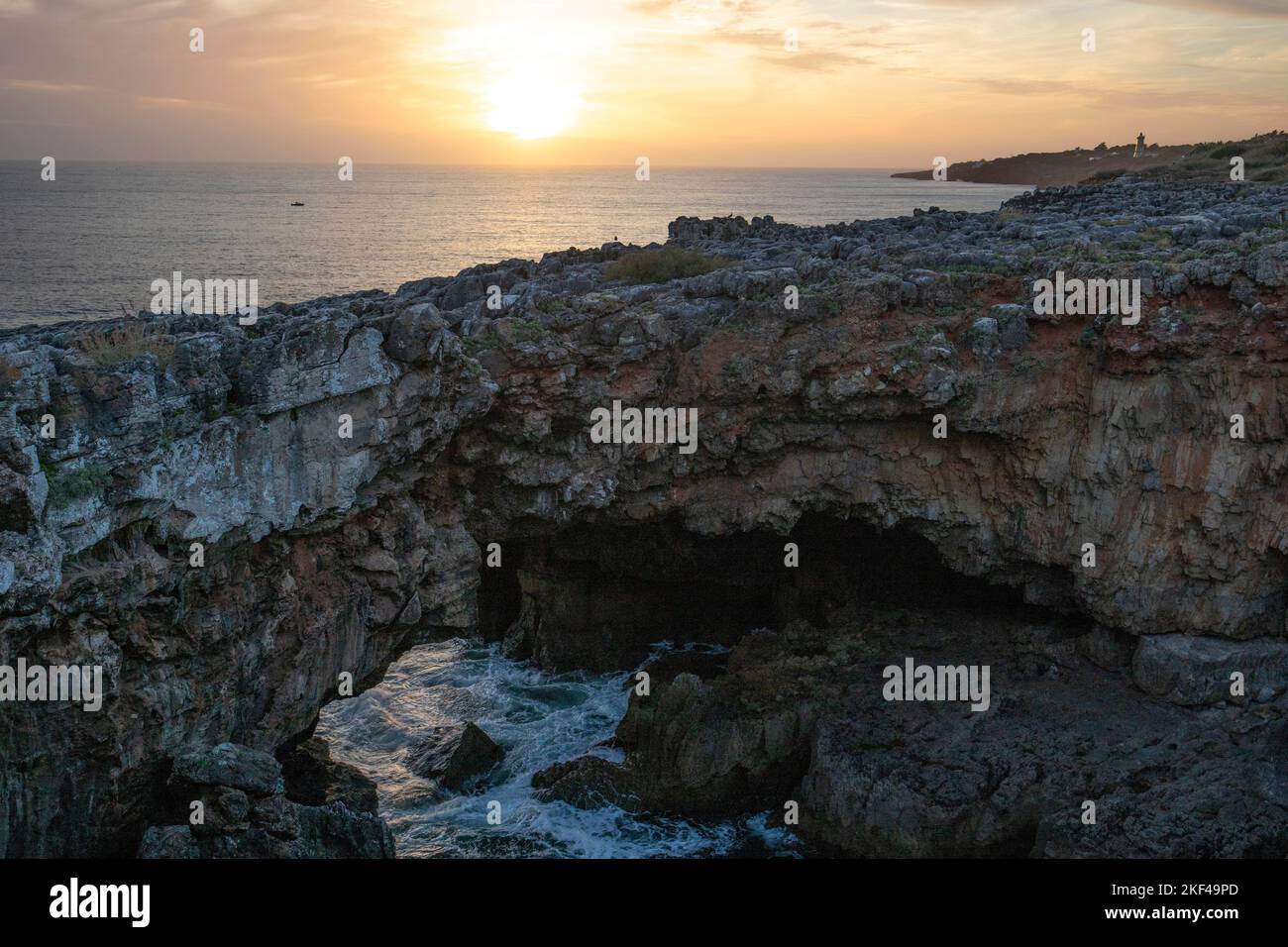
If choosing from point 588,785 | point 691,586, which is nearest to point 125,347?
point 588,785

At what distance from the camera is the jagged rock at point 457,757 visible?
23.7m

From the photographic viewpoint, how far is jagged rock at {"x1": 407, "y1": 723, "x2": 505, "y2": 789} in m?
23.7

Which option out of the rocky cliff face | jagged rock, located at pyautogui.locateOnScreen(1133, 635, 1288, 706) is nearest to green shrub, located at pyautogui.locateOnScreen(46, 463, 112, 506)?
the rocky cliff face

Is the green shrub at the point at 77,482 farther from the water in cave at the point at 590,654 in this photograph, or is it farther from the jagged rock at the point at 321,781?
the water in cave at the point at 590,654

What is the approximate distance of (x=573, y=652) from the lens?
2908 centimetres

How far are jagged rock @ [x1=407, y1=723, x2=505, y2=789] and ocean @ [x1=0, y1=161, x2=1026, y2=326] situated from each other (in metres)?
28.0

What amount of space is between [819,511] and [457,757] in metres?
9.42

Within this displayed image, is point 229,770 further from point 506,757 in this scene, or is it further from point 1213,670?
point 1213,670

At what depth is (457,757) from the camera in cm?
2386

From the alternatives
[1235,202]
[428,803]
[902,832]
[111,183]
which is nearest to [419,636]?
[428,803]

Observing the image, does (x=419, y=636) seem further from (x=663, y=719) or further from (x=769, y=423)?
(x=769, y=423)

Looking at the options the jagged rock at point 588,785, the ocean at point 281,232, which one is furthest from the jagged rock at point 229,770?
the ocean at point 281,232

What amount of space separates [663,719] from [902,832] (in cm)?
535

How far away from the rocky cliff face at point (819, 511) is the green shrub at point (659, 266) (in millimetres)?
1684
